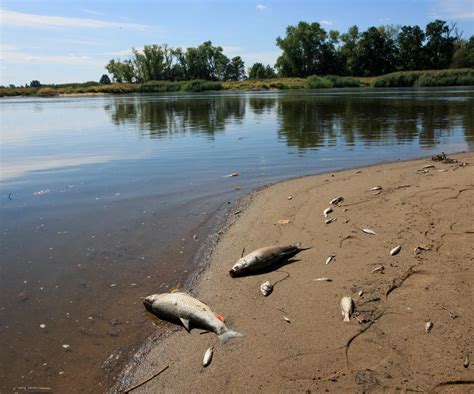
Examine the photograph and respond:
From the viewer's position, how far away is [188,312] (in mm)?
5250

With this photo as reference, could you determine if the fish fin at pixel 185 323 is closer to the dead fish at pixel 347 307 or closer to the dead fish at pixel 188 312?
the dead fish at pixel 188 312

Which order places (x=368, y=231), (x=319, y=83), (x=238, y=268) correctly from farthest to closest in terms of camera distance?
(x=319, y=83)
(x=368, y=231)
(x=238, y=268)

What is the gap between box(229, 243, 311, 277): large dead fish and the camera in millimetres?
6219

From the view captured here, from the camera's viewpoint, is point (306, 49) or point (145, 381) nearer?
point (145, 381)

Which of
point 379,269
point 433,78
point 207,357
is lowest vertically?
point 207,357

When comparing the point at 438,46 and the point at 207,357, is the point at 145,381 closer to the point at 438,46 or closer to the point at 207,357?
the point at 207,357

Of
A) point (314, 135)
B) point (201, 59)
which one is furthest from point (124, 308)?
point (201, 59)

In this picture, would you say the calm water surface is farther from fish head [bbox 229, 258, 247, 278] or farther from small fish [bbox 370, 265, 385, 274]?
small fish [bbox 370, 265, 385, 274]

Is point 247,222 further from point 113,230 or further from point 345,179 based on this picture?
point 345,179

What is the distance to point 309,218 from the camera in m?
8.00

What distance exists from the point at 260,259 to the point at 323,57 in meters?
138

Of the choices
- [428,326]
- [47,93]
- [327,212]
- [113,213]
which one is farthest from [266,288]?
[47,93]

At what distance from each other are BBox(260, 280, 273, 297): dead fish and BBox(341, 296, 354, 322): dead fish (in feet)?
3.17

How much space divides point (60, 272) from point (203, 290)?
239 centimetres
